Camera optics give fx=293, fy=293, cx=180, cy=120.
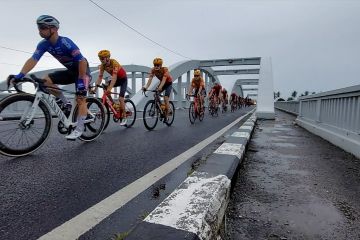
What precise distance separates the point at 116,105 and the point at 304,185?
5.04 m

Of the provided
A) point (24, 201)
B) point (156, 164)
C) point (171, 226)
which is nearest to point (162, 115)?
point (156, 164)

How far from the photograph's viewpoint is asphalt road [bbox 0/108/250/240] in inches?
72.1

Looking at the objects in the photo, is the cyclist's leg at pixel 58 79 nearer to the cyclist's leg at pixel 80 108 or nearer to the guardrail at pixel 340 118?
the cyclist's leg at pixel 80 108

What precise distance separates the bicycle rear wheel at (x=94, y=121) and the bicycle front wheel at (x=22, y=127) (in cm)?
101

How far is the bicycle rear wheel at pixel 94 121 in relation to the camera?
5.17 meters

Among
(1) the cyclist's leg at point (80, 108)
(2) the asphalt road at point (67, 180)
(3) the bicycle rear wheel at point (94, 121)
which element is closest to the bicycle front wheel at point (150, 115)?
(3) the bicycle rear wheel at point (94, 121)

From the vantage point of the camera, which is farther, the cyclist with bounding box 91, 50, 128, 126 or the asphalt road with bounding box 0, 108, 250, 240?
the cyclist with bounding box 91, 50, 128, 126

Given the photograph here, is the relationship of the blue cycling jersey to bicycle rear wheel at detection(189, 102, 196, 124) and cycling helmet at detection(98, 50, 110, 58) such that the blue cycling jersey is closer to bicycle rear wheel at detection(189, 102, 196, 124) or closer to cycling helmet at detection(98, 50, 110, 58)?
cycling helmet at detection(98, 50, 110, 58)

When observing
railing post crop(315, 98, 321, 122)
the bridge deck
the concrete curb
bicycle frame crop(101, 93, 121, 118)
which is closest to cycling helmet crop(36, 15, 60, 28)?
bicycle frame crop(101, 93, 121, 118)

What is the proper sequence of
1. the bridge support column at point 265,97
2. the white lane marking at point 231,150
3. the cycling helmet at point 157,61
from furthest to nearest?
the bridge support column at point 265,97
the cycling helmet at point 157,61
the white lane marking at point 231,150

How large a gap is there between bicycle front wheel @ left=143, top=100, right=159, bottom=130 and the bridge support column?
643cm

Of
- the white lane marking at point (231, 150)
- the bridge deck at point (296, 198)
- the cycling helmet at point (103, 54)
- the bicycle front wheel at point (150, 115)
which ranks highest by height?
the cycling helmet at point (103, 54)

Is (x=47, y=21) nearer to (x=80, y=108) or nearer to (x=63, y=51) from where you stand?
(x=63, y=51)

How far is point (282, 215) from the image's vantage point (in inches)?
84.7
